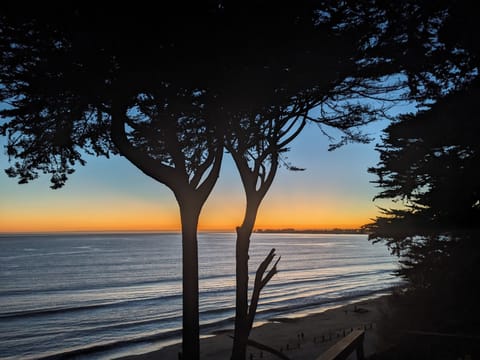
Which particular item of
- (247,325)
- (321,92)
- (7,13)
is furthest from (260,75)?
(247,325)

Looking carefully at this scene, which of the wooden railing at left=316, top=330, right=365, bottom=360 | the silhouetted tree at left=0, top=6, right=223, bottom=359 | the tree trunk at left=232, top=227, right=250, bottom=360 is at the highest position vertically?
the silhouetted tree at left=0, top=6, right=223, bottom=359

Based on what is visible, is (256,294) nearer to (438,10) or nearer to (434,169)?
(438,10)

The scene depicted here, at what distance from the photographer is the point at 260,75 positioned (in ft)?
18.2

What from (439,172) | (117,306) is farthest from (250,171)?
(117,306)

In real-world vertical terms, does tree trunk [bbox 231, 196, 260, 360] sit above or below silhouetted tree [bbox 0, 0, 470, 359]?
below

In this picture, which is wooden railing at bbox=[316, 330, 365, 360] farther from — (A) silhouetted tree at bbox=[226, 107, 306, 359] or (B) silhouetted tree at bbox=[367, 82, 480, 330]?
(B) silhouetted tree at bbox=[367, 82, 480, 330]

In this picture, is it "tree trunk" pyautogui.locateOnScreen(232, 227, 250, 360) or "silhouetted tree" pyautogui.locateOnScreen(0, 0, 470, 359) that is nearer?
"silhouetted tree" pyautogui.locateOnScreen(0, 0, 470, 359)

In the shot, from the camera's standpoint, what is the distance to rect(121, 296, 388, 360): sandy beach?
15.3 metres

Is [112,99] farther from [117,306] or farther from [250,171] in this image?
[117,306]

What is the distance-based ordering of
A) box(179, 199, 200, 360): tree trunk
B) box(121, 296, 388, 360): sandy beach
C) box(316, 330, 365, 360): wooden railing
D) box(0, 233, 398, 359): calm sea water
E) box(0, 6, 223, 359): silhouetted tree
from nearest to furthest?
box(0, 6, 223, 359): silhouetted tree
box(316, 330, 365, 360): wooden railing
box(179, 199, 200, 360): tree trunk
box(121, 296, 388, 360): sandy beach
box(0, 233, 398, 359): calm sea water

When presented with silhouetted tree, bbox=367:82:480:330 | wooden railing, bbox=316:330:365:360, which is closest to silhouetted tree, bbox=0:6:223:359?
wooden railing, bbox=316:330:365:360

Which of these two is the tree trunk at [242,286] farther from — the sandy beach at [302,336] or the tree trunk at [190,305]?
the sandy beach at [302,336]

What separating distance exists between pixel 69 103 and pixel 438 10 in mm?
5027

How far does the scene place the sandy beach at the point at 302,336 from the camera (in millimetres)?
15266
